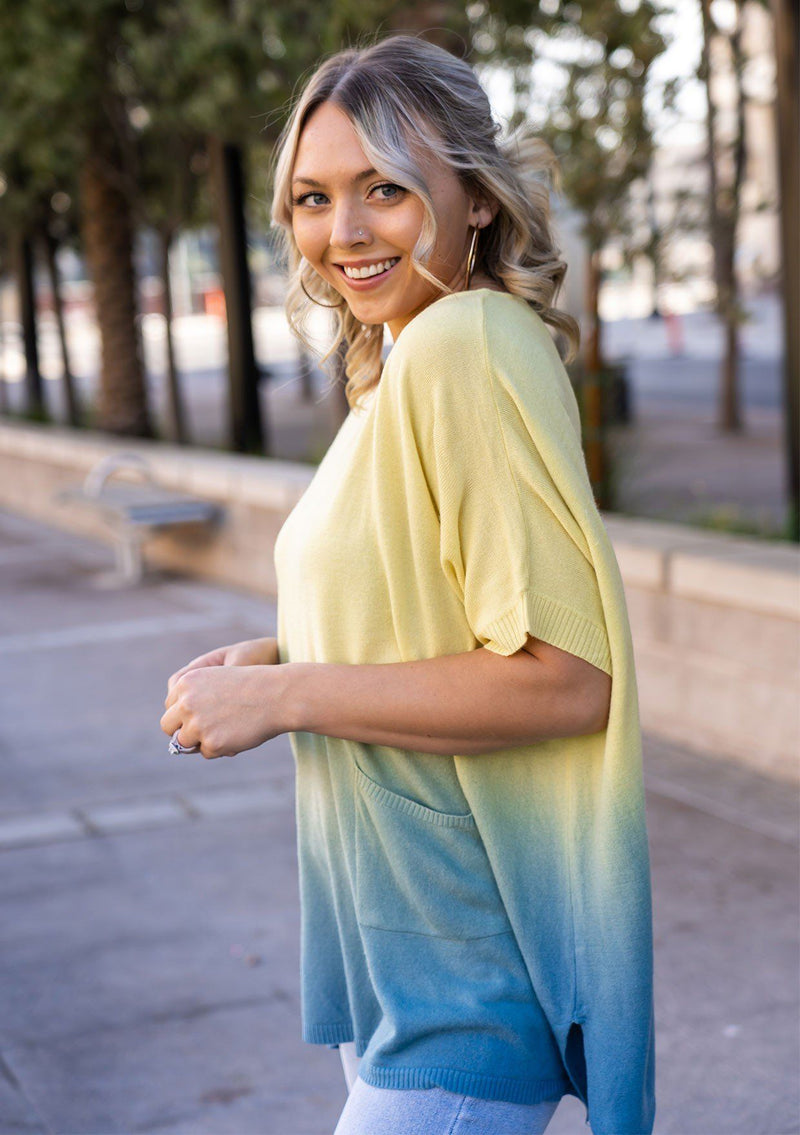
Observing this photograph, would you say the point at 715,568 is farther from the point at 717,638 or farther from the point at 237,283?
the point at 237,283

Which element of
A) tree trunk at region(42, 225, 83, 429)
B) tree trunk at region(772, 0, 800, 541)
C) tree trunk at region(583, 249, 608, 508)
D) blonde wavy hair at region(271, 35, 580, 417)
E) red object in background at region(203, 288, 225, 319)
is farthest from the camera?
red object in background at region(203, 288, 225, 319)

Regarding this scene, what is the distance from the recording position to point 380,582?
5.16 feet

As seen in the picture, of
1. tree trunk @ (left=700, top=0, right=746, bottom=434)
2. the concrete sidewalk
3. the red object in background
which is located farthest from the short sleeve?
the red object in background

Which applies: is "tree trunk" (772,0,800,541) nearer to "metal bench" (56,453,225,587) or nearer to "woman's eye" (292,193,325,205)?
"metal bench" (56,453,225,587)

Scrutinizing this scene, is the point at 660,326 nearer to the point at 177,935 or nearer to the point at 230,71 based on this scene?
the point at 230,71

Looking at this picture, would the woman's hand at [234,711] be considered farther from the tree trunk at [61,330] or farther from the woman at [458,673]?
the tree trunk at [61,330]

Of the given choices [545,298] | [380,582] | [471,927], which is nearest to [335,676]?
[380,582]

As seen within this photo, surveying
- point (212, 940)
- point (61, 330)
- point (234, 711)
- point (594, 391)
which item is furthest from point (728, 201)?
point (234, 711)

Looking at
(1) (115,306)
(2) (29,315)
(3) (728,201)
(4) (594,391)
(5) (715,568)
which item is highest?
(3) (728,201)

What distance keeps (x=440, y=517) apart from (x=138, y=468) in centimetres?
961

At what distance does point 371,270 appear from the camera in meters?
1.66

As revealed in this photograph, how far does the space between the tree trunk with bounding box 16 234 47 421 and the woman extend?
16863 mm

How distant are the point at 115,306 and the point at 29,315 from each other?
18.1 ft

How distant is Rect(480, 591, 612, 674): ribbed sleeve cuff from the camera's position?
1453mm
